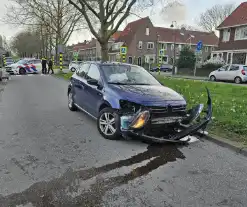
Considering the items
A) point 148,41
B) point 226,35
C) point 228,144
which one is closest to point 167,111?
point 228,144

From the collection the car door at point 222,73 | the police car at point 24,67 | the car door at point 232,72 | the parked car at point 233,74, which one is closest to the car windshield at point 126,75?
the parked car at point 233,74

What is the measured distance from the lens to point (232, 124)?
582 cm

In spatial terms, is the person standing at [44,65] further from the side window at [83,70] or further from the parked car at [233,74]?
the side window at [83,70]

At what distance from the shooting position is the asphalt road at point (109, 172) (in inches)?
117

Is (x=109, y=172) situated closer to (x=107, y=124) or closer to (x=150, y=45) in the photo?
(x=107, y=124)

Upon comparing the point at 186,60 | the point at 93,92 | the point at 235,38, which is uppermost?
the point at 235,38

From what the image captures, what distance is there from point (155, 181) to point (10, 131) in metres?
3.78

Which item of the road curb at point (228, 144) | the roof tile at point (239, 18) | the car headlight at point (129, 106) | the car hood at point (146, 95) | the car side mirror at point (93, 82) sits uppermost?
the roof tile at point (239, 18)

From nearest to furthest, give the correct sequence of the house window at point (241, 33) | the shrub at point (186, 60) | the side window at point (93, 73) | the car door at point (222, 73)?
the side window at point (93, 73) → the car door at point (222, 73) → the house window at point (241, 33) → the shrub at point (186, 60)

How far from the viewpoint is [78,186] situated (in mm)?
3230

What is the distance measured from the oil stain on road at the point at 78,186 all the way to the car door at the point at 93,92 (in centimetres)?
185

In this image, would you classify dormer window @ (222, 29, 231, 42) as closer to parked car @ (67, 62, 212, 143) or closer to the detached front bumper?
parked car @ (67, 62, 212, 143)

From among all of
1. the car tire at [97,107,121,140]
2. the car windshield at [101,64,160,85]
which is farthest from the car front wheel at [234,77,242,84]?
the car tire at [97,107,121,140]

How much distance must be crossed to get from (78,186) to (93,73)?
3485 millimetres
